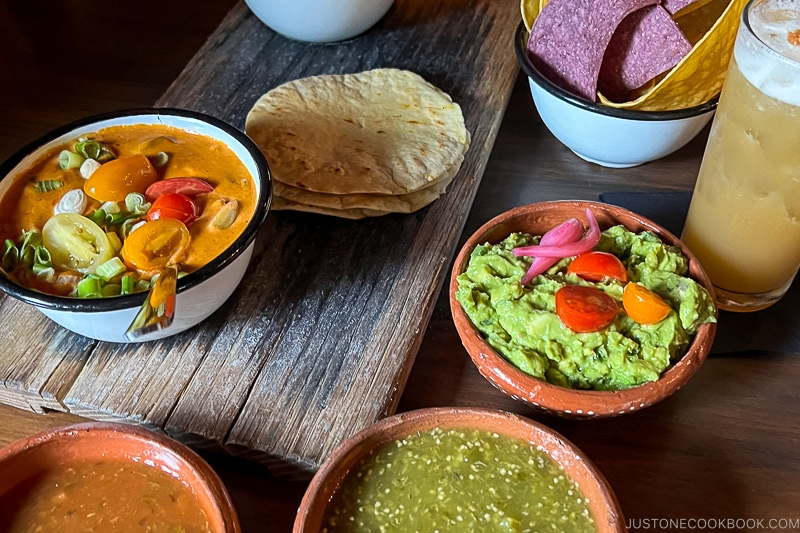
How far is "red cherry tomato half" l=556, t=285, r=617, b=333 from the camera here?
1.17 m

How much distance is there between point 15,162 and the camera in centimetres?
147

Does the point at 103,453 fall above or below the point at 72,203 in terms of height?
below

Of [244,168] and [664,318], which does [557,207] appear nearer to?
[664,318]

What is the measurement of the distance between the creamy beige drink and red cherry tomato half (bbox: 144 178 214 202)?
3.43 ft

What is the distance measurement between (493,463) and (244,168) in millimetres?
827

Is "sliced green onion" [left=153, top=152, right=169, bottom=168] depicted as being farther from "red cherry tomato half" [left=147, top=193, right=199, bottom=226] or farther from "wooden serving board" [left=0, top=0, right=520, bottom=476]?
"wooden serving board" [left=0, top=0, right=520, bottom=476]

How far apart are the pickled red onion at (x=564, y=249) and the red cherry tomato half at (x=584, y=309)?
99 mm

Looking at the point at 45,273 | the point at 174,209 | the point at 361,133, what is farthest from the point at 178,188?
the point at 361,133

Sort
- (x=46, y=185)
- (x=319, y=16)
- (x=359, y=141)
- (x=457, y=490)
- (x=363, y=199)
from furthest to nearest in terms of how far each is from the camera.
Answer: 1. (x=319, y=16)
2. (x=359, y=141)
3. (x=363, y=199)
4. (x=46, y=185)
5. (x=457, y=490)

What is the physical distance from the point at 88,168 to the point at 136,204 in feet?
0.52

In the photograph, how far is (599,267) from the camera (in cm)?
127

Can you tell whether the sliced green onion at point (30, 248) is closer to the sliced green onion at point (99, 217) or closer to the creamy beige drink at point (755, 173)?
the sliced green onion at point (99, 217)

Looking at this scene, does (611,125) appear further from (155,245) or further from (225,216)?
(155,245)

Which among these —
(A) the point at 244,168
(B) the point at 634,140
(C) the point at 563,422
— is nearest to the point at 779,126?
(B) the point at 634,140
